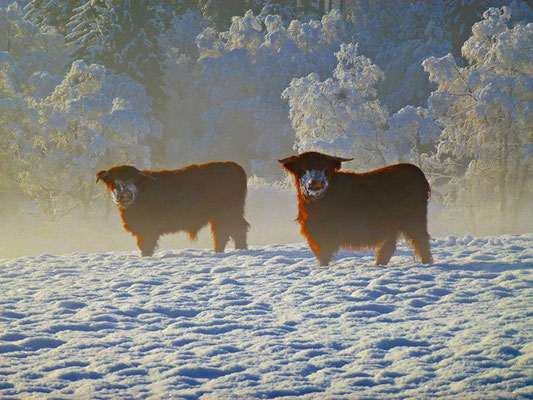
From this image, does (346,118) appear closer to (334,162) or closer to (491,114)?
(491,114)

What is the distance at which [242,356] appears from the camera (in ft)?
24.6

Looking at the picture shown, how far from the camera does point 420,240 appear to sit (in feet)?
37.1

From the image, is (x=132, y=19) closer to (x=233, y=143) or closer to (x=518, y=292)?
(x=233, y=143)

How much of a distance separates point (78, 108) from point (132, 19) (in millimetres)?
17976

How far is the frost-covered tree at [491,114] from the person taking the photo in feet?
95.1

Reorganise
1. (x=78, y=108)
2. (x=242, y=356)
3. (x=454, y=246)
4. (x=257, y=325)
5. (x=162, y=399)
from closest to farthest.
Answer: (x=162, y=399)
(x=242, y=356)
(x=257, y=325)
(x=454, y=246)
(x=78, y=108)

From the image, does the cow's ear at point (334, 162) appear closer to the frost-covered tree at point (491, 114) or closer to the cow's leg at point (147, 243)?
the cow's leg at point (147, 243)

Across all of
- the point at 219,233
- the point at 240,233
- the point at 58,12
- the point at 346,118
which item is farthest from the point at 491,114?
the point at 58,12

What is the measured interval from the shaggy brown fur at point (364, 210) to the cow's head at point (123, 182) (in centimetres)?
348

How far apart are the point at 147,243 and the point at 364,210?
4556 mm

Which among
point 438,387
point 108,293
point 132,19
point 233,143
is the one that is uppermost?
point 132,19

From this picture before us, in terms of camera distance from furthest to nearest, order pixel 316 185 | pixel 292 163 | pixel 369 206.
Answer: pixel 292 163 < pixel 369 206 < pixel 316 185

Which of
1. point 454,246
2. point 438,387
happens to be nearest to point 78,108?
point 454,246

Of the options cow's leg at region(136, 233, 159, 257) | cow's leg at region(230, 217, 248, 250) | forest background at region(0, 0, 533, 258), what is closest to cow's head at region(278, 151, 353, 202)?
cow's leg at region(230, 217, 248, 250)
